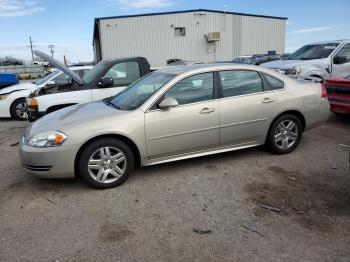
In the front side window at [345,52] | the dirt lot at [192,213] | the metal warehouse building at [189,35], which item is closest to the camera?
the dirt lot at [192,213]

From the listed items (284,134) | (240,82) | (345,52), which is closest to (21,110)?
(240,82)

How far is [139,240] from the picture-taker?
3021 millimetres

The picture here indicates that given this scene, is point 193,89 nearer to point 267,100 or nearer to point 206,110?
point 206,110

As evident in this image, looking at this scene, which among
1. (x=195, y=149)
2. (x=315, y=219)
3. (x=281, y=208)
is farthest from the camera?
(x=195, y=149)

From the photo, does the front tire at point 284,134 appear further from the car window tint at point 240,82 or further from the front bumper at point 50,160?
the front bumper at point 50,160

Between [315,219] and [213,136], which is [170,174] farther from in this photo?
[315,219]

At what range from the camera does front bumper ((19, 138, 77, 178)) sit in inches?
152

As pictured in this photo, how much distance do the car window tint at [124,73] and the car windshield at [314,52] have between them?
5.28 meters

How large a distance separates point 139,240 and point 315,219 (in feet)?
5.91

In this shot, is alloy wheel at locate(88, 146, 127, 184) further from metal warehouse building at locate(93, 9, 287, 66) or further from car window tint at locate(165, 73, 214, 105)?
metal warehouse building at locate(93, 9, 287, 66)

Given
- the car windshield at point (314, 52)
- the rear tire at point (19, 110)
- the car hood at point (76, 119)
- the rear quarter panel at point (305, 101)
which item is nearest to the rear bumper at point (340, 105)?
the rear quarter panel at point (305, 101)

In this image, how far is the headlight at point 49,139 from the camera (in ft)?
12.8

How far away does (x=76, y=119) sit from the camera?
13.8 feet

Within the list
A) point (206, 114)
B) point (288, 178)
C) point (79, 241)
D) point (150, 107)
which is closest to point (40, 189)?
point (79, 241)
